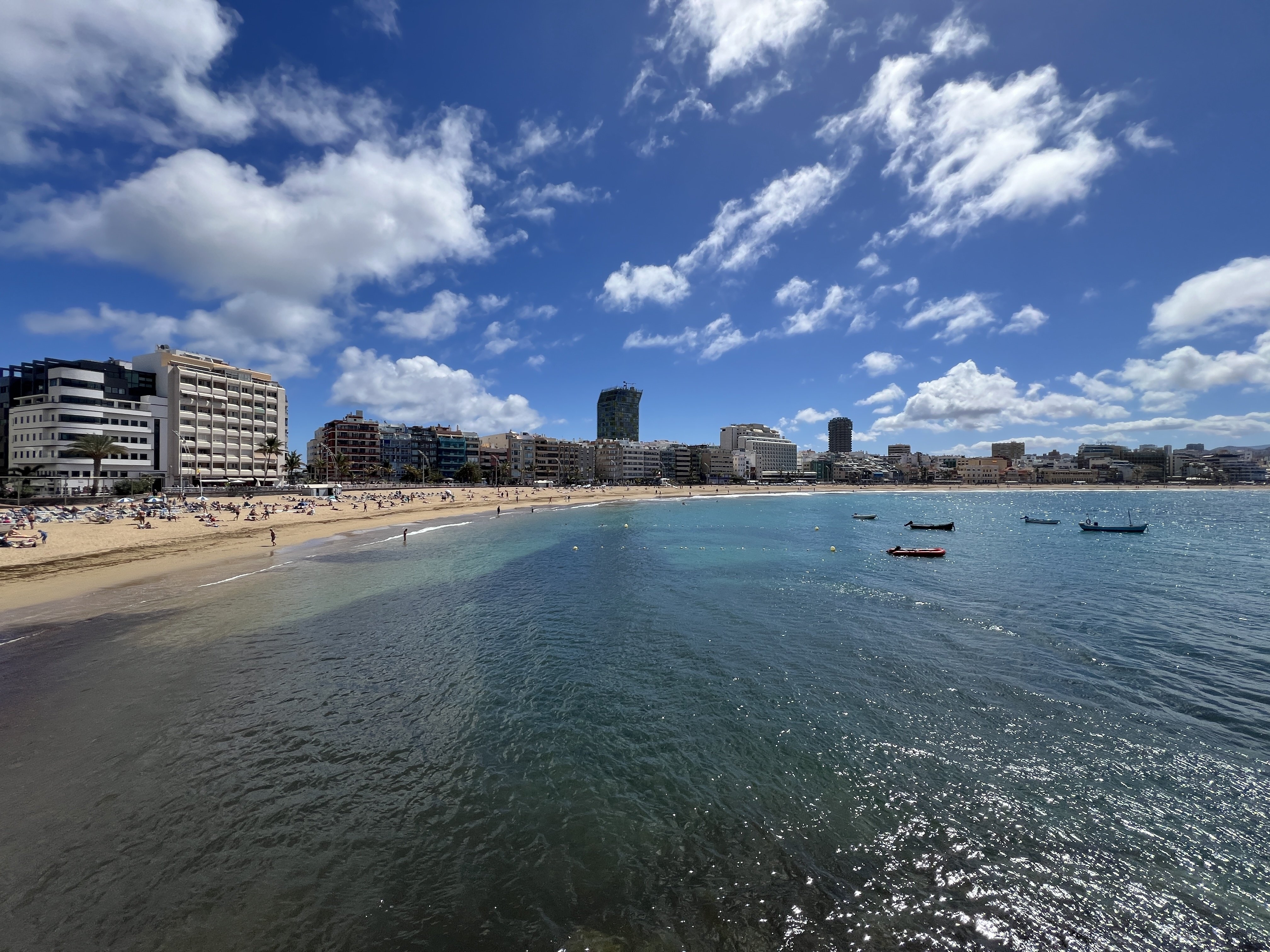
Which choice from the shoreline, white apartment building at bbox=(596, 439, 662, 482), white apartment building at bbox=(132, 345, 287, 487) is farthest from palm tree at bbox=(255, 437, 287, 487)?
white apartment building at bbox=(596, 439, 662, 482)

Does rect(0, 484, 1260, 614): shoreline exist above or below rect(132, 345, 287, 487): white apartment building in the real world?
below

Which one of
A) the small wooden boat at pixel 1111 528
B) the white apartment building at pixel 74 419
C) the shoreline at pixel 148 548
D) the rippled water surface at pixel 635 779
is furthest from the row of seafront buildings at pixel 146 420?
the small wooden boat at pixel 1111 528

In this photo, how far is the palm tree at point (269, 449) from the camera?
8969 centimetres

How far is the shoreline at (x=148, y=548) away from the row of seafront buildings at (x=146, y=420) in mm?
29002

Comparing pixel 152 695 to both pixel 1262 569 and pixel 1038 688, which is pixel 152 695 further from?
pixel 1262 569

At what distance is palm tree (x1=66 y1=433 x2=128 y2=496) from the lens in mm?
63656

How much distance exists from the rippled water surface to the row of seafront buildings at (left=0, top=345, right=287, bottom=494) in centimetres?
7088

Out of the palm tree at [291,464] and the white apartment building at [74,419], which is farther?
the palm tree at [291,464]

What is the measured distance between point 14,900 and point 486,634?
41.3 feet

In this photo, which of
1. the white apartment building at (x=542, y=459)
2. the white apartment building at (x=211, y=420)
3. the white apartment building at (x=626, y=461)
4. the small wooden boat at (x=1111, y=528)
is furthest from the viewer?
the white apartment building at (x=626, y=461)

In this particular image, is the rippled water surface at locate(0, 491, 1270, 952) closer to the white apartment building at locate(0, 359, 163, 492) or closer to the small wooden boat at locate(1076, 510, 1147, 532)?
the small wooden boat at locate(1076, 510, 1147, 532)

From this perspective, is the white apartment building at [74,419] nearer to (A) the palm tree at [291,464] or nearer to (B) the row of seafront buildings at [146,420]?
(B) the row of seafront buildings at [146,420]

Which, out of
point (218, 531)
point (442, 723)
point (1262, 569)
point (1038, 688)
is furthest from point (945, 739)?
point (218, 531)

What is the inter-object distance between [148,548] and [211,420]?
6002 centimetres
